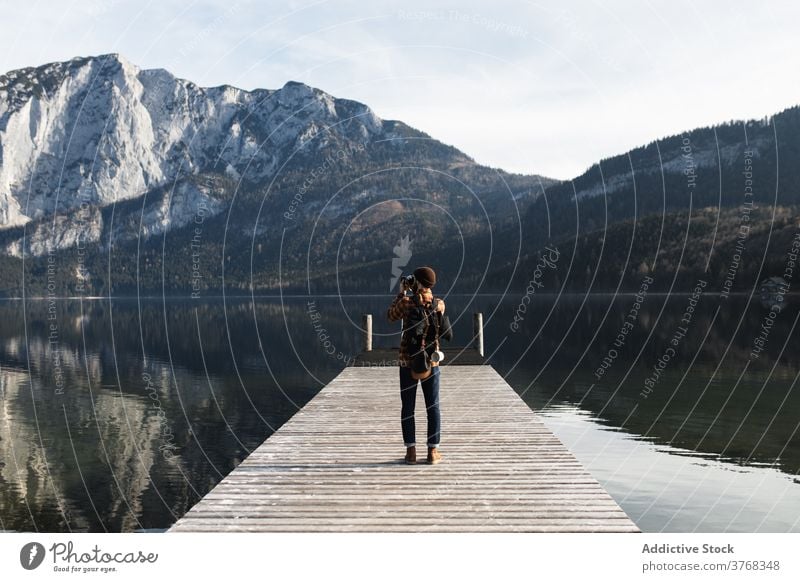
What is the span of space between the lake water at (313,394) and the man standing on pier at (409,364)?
2046mm

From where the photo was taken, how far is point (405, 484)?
10.5 m

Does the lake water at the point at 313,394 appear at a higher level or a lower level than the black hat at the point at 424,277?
lower

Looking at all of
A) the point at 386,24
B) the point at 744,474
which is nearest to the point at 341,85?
the point at 386,24

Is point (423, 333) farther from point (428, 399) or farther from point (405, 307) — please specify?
point (428, 399)

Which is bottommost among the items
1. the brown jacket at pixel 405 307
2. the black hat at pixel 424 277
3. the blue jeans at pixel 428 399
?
the blue jeans at pixel 428 399

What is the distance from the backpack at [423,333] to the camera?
11.1 meters

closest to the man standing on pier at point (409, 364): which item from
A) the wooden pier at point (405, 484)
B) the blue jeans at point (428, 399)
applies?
the blue jeans at point (428, 399)

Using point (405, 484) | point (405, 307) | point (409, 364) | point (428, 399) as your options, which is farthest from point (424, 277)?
point (405, 484)

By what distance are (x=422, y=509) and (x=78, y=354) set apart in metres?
49.0

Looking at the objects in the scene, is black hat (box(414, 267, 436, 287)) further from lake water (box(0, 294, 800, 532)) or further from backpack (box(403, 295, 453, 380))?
lake water (box(0, 294, 800, 532))

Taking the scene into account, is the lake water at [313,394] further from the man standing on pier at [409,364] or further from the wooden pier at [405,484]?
the man standing on pier at [409,364]

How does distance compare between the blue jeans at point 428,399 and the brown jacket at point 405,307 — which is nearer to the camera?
the brown jacket at point 405,307

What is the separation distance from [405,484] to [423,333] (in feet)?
7.17

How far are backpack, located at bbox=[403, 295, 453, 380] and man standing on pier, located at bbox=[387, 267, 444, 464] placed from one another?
0.05ft
